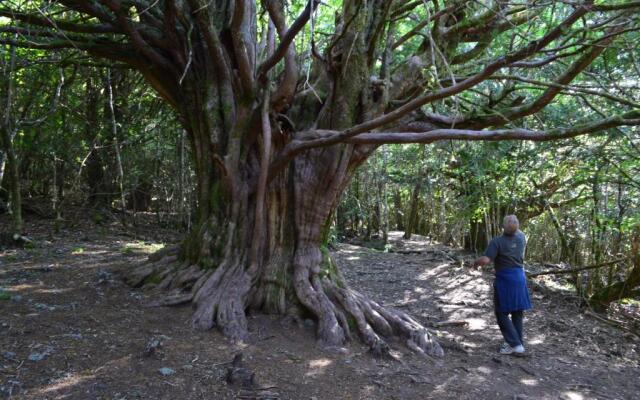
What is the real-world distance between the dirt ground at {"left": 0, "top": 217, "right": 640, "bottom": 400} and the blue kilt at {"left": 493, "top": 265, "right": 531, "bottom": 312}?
23.0 inches

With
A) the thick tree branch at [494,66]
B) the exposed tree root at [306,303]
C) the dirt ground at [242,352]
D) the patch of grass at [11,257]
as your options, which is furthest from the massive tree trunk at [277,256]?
the patch of grass at [11,257]

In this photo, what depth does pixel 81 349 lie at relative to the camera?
3.87 meters

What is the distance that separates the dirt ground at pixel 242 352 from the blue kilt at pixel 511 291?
59 centimetres

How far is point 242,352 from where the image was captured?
4262 millimetres

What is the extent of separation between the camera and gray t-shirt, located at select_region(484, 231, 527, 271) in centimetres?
552

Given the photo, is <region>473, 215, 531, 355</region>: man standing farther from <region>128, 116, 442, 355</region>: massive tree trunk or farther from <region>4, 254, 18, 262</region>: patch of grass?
<region>4, 254, 18, 262</region>: patch of grass

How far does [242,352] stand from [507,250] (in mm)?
3313

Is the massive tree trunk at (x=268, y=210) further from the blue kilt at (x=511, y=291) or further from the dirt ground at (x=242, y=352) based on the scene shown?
the blue kilt at (x=511, y=291)

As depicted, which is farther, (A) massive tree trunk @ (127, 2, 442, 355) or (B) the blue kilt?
(B) the blue kilt

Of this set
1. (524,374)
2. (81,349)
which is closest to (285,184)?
(81,349)

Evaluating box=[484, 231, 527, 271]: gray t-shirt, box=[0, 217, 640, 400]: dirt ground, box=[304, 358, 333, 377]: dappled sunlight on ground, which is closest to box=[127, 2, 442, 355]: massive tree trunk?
box=[0, 217, 640, 400]: dirt ground

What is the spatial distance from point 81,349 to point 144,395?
3.11ft

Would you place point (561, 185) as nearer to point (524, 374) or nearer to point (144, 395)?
point (524, 374)

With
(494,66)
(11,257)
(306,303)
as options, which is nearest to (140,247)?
(11,257)
